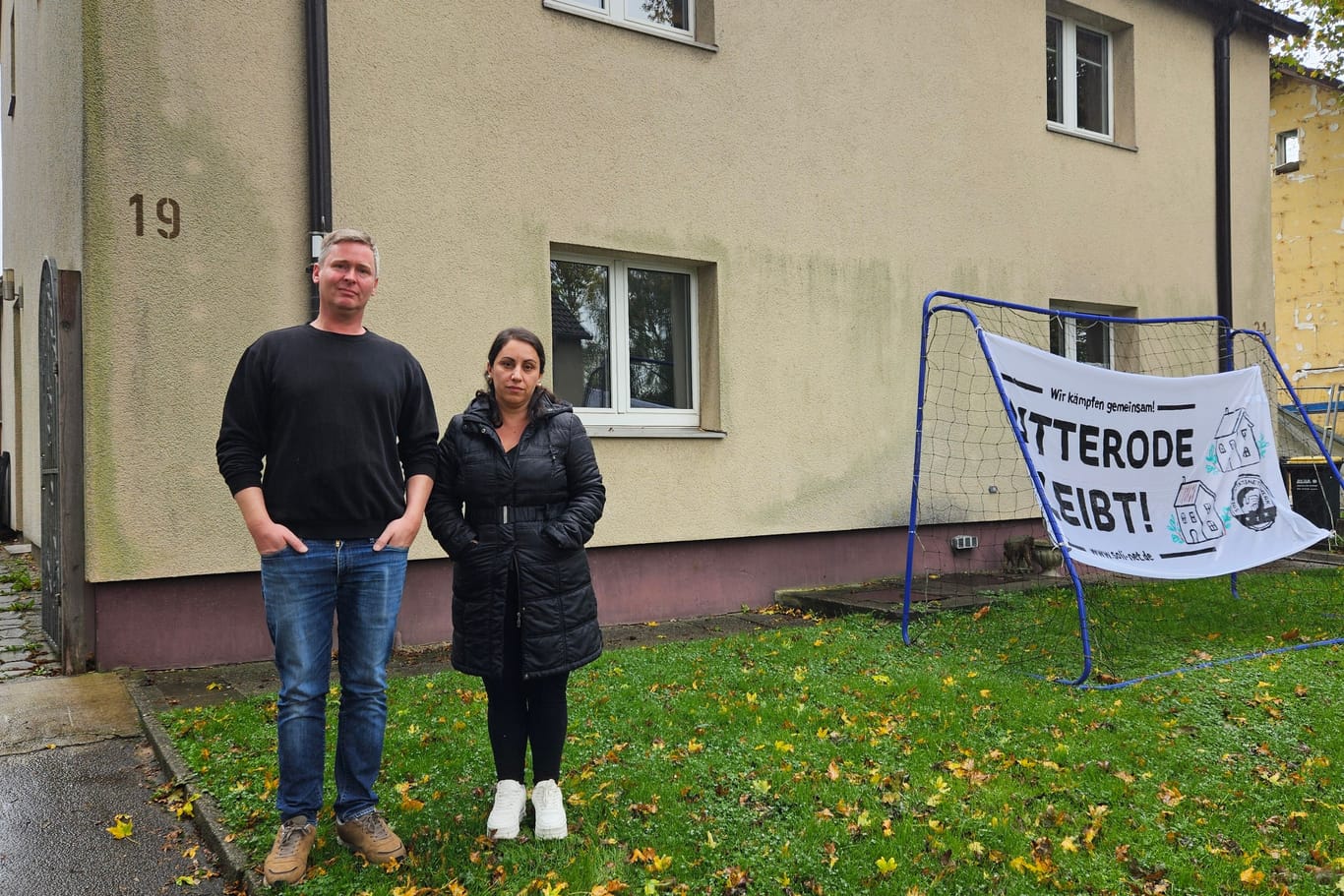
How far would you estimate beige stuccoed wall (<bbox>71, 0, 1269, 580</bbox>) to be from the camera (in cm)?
556

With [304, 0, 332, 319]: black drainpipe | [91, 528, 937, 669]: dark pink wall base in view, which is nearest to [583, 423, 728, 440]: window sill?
[91, 528, 937, 669]: dark pink wall base

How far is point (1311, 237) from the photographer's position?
2041 cm

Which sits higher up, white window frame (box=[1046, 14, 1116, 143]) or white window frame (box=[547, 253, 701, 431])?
white window frame (box=[1046, 14, 1116, 143])

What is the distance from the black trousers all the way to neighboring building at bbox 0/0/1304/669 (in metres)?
3.09

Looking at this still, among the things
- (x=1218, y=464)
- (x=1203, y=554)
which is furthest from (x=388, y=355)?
(x=1218, y=464)

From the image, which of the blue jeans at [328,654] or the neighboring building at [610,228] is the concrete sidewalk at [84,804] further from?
the neighboring building at [610,228]

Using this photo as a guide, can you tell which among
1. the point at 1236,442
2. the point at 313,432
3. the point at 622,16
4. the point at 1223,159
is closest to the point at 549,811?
the point at 313,432

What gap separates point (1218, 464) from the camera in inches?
271

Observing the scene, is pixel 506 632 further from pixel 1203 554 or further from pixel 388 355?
pixel 1203 554

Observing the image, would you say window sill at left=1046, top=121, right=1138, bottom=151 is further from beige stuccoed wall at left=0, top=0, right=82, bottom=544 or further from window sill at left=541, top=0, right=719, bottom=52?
beige stuccoed wall at left=0, top=0, right=82, bottom=544

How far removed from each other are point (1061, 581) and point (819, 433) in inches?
99.9

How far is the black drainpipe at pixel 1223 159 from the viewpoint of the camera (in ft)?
37.0

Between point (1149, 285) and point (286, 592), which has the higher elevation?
point (1149, 285)

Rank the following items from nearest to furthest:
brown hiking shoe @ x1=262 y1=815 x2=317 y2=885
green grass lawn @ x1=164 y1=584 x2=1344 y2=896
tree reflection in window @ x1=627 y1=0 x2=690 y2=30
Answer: brown hiking shoe @ x1=262 y1=815 x2=317 y2=885, green grass lawn @ x1=164 y1=584 x2=1344 y2=896, tree reflection in window @ x1=627 y1=0 x2=690 y2=30
